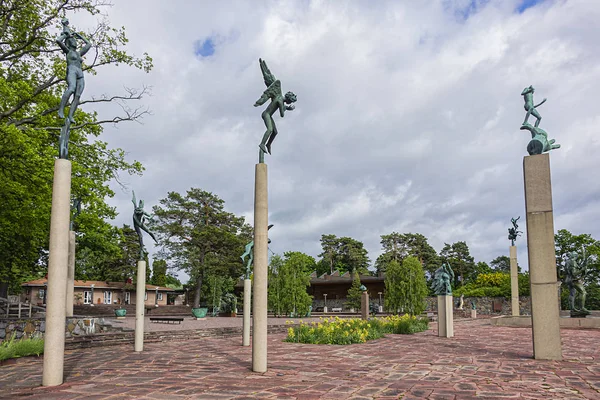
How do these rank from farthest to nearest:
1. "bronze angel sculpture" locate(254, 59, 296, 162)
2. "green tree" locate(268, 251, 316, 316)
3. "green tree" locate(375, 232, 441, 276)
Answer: "green tree" locate(375, 232, 441, 276) < "green tree" locate(268, 251, 316, 316) < "bronze angel sculpture" locate(254, 59, 296, 162)

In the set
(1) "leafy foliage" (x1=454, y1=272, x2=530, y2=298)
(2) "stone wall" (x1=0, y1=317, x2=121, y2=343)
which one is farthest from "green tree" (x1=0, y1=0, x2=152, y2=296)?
(1) "leafy foliage" (x1=454, y1=272, x2=530, y2=298)

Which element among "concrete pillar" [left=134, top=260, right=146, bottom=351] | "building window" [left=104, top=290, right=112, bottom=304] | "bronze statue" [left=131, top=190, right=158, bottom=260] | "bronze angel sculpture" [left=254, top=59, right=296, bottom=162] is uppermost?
"bronze angel sculpture" [left=254, top=59, right=296, bottom=162]

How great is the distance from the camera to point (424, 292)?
2730cm

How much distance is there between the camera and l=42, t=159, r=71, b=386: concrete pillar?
20.1 feet

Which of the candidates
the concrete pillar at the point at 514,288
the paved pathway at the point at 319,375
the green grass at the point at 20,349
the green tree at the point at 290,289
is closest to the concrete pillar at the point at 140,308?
the paved pathway at the point at 319,375

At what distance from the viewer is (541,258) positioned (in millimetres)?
9500

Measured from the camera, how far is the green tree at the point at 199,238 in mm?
37906

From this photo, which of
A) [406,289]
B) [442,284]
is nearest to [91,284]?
[406,289]

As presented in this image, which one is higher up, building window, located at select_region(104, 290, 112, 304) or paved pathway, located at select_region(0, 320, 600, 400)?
paved pathway, located at select_region(0, 320, 600, 400)

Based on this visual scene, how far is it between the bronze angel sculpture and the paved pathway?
394 cm

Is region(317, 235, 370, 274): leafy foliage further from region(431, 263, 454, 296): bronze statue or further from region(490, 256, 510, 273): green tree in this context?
region(431, 263, 454, 296): bronze statue

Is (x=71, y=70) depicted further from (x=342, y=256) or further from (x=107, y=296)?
(x=342, y=256)

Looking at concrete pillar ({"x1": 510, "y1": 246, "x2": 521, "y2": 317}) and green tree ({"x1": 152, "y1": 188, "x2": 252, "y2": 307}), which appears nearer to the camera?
concrete pillar ({"x1": 510, "y1": 246, "x2": 521, "y2": 317})

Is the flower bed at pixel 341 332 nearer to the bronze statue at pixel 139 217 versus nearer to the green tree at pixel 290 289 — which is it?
the bronze statue at pixel 139 217
